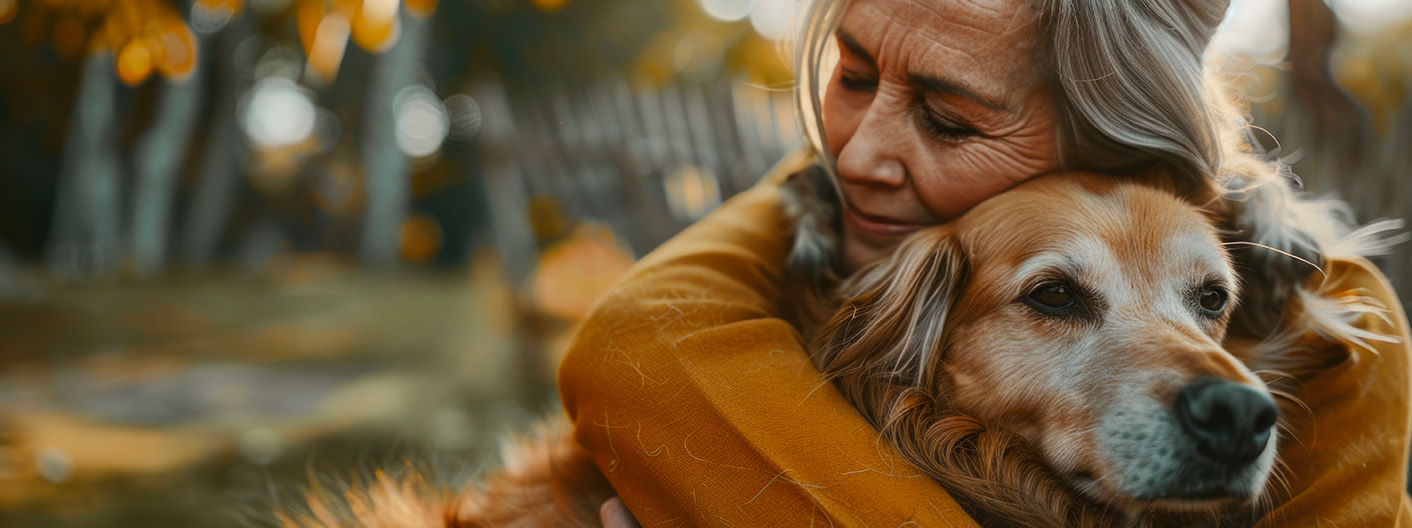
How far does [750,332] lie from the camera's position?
1656mm

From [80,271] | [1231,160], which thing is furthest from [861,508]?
[80,271]

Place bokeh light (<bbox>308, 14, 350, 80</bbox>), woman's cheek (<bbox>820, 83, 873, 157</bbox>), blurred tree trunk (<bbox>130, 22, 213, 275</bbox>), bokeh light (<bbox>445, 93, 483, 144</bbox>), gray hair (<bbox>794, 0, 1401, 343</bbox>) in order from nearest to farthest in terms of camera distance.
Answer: gray hair (<bbox>794, 0, 1401, 343</bbox>) < woman's cheek (<bbox>820, 83, 873, 157</bbox>) < bokeh light (<bbox>308, 14, 350, 80</bbox>) < blurred tree trunk (<bbox>130, 22, 213, 275</bbox>) < bokeh light (<bbox>445, 93, 483, 144</bbox>)

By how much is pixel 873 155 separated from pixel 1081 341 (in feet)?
1.70

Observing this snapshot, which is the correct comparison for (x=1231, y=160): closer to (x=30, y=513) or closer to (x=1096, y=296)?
(x=1096, y=296)

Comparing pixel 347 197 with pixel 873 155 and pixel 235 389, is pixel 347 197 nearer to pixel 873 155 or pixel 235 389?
pixel 235 389

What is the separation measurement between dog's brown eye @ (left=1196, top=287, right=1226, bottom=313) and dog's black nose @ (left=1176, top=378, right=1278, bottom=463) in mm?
345

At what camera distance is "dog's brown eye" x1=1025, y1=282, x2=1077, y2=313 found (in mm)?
1615

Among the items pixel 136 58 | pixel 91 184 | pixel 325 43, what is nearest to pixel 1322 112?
pixel 325 43

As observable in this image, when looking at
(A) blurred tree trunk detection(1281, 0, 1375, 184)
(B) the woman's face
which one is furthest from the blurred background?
(B) the woman's face

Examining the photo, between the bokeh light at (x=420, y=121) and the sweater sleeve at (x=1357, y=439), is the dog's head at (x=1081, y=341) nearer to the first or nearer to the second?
the sweater sleeve at (x=1357, y=439)

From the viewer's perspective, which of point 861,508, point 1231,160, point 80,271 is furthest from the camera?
point 80,271

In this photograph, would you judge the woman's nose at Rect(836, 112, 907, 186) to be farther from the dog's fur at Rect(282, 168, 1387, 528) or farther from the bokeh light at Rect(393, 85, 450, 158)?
the bokeh light at Rect(393, 85, 450, 158)

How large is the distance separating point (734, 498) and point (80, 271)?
47.3 feet

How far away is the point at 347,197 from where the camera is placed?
52.1 feet
